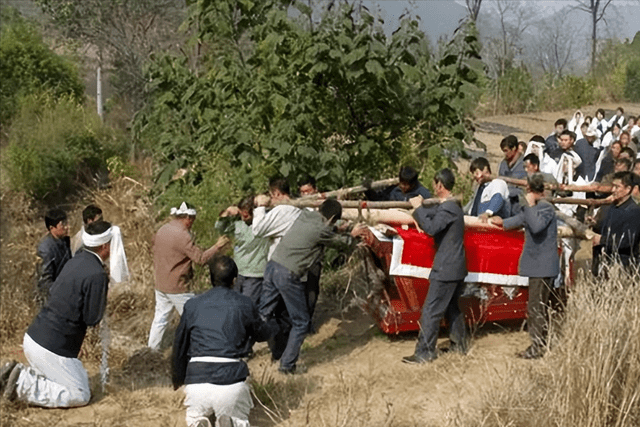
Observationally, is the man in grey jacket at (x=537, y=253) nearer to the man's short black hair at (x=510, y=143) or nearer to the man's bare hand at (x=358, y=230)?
the man's bare hand at (x=358, y=230)

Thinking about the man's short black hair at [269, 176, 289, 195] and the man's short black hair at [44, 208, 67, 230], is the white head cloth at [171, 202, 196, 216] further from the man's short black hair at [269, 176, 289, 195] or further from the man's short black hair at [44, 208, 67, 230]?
the man's short black hair at [44, 208, 67, 230]

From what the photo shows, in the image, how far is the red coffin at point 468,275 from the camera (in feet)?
24.7

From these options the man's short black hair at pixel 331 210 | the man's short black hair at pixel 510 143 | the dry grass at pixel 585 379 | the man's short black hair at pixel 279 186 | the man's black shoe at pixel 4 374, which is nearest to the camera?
the dry grass at pixel 585 379

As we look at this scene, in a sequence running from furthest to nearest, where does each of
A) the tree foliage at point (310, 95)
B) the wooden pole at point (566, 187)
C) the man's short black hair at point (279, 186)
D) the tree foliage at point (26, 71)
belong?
the tree foliage at point (26, 71) → the tree foliage at point (310, 95) → the wooden pole at point (566, 187) → the man's short black hair at point (279, 186)

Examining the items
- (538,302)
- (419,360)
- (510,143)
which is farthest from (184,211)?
(510,143)

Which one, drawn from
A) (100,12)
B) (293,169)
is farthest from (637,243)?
(100,12)

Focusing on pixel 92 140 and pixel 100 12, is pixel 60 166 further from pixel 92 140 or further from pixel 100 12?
pixel 100 12

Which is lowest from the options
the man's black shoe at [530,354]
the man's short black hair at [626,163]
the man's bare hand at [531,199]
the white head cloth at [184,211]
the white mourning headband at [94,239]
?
the man's black shoe at [530,354]

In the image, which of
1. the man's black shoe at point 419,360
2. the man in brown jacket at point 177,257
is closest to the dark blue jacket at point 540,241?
the man's black shoe at point 419,360

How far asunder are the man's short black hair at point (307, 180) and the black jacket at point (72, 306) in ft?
9.56

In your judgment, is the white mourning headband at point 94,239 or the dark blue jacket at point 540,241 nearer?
the white mourning headband at point 94,239

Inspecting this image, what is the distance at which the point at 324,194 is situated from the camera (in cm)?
861

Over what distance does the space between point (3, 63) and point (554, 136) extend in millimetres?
13748

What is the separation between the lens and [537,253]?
7195 mm
